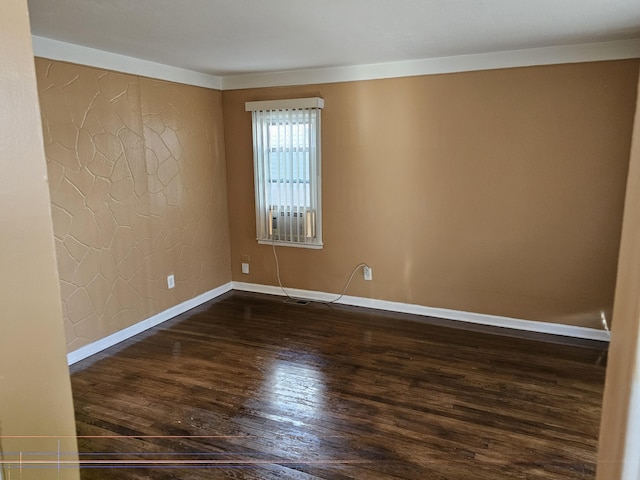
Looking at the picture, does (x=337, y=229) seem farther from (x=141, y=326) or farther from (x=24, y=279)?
(x=24, y=279)

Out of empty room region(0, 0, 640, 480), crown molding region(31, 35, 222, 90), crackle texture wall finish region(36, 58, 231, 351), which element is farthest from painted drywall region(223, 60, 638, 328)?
crackle texture wall finish region(36, 58, 231, 351)

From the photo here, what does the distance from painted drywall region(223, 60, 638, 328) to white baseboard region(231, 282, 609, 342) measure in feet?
0.19

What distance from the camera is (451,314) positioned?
4.14m

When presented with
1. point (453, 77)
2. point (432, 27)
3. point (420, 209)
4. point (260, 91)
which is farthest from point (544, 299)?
point (260, 91)

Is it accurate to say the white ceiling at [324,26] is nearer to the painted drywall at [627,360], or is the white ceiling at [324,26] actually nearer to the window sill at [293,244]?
the window sill at [293,244]

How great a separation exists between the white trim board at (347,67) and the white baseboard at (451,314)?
6.71ft

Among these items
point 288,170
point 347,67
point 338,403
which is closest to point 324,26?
point 347,67

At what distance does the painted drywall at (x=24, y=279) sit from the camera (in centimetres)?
52

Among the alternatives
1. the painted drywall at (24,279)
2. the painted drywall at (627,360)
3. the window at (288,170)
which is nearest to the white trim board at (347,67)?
the window at (288,170)

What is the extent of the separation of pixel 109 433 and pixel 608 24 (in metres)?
3.76

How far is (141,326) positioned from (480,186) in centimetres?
309

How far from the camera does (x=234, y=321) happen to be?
13.6 feet

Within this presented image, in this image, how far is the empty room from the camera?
8.11ft

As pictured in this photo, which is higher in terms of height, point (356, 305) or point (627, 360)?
point (627, 360)
